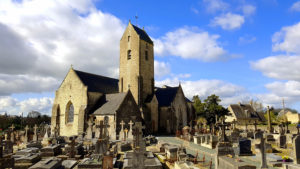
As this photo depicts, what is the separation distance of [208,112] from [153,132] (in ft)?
42.4

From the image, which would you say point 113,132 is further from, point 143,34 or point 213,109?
point 213,109

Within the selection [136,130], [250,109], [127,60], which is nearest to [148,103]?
[127,60]

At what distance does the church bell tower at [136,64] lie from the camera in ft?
103

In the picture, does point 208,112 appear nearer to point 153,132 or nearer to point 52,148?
point 153,132

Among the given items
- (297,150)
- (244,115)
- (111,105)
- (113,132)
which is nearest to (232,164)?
(297,150)

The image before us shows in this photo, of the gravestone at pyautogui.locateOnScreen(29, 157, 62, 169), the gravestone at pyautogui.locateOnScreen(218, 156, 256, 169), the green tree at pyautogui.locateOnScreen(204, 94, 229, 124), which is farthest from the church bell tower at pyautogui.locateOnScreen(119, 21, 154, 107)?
the gravestone at pyautogui.locateOnScreen(218, 156, 256, 169)

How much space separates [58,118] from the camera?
97.9ft

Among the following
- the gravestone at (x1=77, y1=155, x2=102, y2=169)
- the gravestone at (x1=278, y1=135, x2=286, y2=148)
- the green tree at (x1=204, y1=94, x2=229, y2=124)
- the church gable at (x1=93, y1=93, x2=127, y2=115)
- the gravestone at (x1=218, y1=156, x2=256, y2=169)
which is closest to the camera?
the gravestone at (x1=218, y1=156, x2=256, y2=169)

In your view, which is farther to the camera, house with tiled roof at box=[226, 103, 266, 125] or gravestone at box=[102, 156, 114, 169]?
house with tiled roof at box=[226, 103, 266, 125]

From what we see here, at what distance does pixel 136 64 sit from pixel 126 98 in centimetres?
729

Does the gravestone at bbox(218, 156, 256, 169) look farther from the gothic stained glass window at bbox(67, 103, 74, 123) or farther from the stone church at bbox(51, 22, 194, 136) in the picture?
the gothic stained glass window at bbox(67, 103, 74, 123)

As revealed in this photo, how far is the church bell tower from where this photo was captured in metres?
31.4

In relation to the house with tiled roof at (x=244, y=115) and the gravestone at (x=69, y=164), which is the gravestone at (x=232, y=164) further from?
the house with tiled roof at (x=244, y=115)

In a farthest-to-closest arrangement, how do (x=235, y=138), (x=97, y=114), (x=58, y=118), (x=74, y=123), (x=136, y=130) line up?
(x=58, y=118) → (x=74, y=123) → (x=97, y=114) → (x=235, y=138) → (x=136, y=130)
